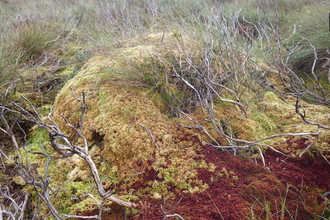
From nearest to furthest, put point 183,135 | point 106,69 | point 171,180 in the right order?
1. point 171,180
2. point 183,135
3. point 106,69

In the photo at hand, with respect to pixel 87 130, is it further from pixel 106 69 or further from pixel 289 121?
pixel 289 121

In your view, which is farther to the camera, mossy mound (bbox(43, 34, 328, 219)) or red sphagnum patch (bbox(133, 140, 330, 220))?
mossy mound (bbox(43, 34, 328, 219))

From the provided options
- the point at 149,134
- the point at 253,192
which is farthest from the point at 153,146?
the point at 253,192

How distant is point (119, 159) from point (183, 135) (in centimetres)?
49

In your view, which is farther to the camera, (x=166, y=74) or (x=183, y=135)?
(x=166, y=74)

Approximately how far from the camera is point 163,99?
223cm

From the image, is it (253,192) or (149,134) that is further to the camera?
(149,134)

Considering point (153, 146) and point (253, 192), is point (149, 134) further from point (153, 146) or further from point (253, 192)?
point (253, 192)

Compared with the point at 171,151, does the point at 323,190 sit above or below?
below

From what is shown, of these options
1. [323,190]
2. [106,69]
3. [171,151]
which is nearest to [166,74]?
[106,69]

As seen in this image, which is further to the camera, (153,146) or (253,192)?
(153,146)

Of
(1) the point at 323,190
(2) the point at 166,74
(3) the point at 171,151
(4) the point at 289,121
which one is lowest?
(4) the point at 289,121

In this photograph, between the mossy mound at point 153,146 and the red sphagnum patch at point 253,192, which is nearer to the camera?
the red sphagnum patch at point 253,192

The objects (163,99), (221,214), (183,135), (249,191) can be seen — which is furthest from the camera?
(163,99)
